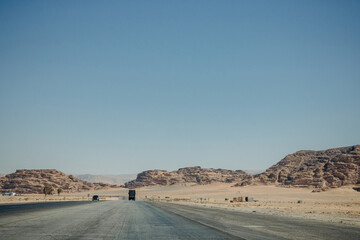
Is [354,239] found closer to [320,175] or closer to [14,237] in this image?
[14,237]

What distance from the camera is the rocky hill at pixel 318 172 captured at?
134m

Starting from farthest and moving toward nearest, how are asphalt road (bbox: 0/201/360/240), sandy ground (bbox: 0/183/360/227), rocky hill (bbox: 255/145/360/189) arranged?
rocky hill (bbox: 255/145/360/189) → sandy ground (bbox: 0/183/360/227) → asphalt road (bbox: 0/201/360/240)

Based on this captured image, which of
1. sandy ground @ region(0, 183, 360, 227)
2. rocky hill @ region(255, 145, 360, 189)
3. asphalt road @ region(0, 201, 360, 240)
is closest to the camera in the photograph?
asphalt road @ region(0, 201, 360, 240)

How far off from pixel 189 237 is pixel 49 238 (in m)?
5.08

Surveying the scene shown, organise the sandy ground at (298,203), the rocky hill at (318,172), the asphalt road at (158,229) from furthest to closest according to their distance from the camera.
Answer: the rocky hill at (318,172) → the sandy ground at (298,203) → the asphalt road at (158,229)

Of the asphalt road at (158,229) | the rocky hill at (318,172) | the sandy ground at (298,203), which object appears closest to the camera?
the asphalt road at (158,229)

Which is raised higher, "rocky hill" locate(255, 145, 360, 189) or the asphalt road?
"rocky hill" locate(255, 145, 360, 189)

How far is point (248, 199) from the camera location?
7988 cm

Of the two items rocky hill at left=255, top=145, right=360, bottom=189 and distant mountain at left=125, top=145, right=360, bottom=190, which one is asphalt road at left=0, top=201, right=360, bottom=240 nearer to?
distant mountain at left=125, top=145, right=360, bottom=190

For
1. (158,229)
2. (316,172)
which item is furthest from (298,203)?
(316,172)

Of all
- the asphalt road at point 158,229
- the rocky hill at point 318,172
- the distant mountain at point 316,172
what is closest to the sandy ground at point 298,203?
the asphalt road at point 158,229

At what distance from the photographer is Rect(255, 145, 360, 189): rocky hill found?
5266 inches

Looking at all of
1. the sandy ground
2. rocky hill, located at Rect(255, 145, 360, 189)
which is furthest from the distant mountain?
the sandy ground

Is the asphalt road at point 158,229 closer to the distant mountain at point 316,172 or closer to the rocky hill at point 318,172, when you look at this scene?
the distant mountain at point 316,172
